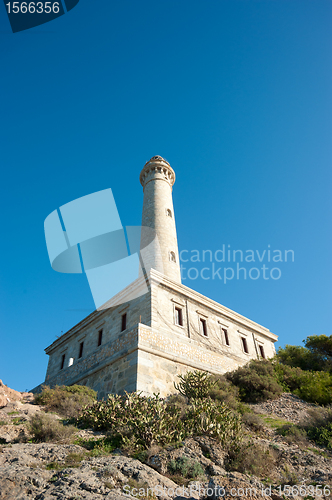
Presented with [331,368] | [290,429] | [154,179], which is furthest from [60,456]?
[154,179]

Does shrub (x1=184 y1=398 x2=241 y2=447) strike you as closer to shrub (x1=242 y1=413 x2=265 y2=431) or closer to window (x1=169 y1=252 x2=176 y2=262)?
shrub (x1=242 y1=413 x2=265 y2=431)

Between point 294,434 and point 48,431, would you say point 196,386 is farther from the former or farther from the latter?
point 48,431

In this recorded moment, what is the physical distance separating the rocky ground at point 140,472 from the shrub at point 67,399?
7.89 ft

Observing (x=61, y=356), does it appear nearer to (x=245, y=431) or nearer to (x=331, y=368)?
(x=245, y=431)

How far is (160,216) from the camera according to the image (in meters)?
24.0

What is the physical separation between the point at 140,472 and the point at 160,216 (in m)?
18.7

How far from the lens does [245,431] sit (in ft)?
34.4

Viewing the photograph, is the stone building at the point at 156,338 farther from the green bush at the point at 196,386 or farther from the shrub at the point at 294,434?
the shrub at the point at 294,434

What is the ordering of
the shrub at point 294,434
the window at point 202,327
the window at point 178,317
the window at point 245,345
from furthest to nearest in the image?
the window at point 245,345 < the window at point 202,327 < the window at point 178,317 < the shrub at point 294,434

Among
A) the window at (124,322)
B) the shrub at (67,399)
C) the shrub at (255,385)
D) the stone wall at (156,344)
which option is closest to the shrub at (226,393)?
the shrub at (255,385)

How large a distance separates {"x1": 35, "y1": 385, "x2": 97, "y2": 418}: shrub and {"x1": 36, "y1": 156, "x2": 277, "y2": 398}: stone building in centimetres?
111

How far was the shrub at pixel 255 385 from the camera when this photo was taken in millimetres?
14906

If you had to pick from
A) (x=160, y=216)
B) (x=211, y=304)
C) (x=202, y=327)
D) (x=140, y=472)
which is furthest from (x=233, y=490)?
(x=160, y=216)

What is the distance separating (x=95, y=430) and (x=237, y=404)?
19.3ft
